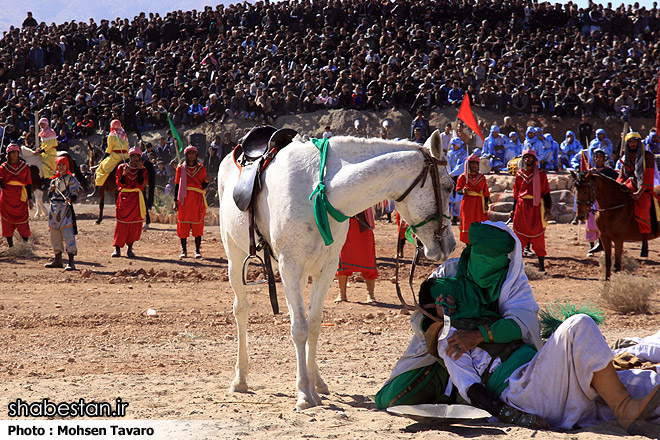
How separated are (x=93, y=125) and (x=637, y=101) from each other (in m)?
20.2

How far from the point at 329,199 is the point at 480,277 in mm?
1164

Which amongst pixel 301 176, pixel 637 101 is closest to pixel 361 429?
pixel 301 176

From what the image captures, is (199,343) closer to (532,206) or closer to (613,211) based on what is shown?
(532,206)

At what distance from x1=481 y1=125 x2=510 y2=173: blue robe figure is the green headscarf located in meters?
17.7

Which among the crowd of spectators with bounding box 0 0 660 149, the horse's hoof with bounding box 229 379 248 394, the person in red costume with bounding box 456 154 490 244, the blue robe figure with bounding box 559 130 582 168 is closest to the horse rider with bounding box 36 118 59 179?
the crowd of spectators with bounding box 0 0 660 149

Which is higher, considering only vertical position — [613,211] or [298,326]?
[613,211]

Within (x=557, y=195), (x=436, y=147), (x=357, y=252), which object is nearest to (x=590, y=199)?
(x=357, y=252)

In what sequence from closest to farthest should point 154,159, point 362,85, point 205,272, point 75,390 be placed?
point 75,390 → point 205,272 → point 154,159 → point 362,85

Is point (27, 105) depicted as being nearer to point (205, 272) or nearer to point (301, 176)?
point (205, 272)

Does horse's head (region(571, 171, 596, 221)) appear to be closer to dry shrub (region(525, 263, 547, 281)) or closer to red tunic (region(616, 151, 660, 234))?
red tunic (region(616, 151, 660, 234))

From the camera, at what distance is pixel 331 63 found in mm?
28859

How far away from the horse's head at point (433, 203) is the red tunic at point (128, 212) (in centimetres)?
1092

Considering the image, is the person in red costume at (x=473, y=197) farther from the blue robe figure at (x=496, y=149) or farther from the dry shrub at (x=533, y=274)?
the blue robe figure at (x=496, y=149)

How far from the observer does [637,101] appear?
25531mm
